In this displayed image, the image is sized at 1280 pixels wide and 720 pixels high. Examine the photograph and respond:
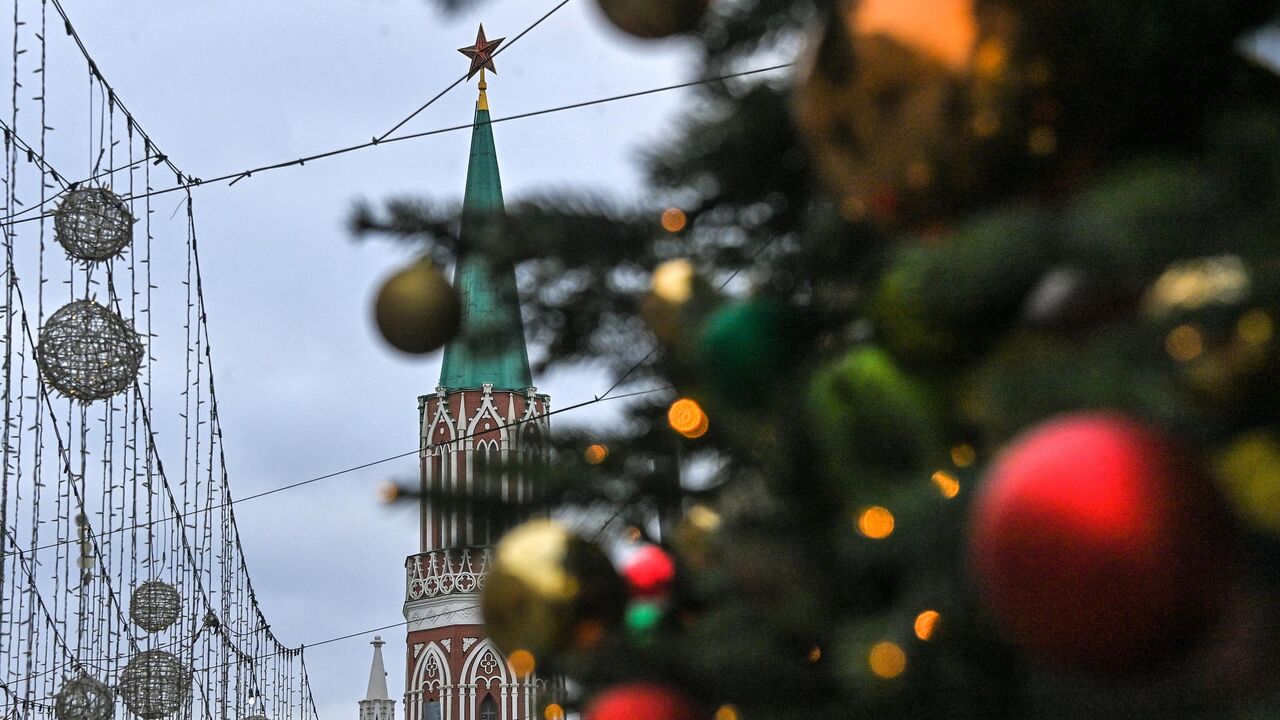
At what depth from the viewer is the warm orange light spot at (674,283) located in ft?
3.73

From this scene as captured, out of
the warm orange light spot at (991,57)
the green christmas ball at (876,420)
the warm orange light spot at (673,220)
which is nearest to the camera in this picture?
the warm orange light spot at (991,57)

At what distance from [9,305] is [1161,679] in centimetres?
611

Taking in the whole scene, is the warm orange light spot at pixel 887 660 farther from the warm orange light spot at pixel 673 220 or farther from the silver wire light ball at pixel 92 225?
the silver wire light ball at pixel 92 225

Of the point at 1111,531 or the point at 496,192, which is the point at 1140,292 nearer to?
the point at 1111,531

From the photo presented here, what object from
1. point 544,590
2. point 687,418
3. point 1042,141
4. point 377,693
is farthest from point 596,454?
point 377,693

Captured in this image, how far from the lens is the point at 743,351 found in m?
1.01

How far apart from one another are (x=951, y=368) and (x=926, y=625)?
0.52ft

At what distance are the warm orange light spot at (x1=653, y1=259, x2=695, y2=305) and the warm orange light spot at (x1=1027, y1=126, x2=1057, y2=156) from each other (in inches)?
16.0

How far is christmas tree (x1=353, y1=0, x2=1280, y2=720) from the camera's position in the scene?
0.59m

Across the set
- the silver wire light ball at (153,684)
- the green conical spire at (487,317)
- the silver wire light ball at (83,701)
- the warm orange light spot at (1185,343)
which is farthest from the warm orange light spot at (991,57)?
the silver wire light ball at (153,684)

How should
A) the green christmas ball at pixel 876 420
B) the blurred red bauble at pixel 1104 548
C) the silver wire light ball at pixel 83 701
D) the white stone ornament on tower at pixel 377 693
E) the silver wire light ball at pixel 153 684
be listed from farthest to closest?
the white stone ornament on tower at pixel 377 693, the silver wire light ball at pixel 153 684, the silver wire light ball at pixel 83 701, the green christmas ball at pixel 876 420, the blurred red bauble at pixel 1104 548

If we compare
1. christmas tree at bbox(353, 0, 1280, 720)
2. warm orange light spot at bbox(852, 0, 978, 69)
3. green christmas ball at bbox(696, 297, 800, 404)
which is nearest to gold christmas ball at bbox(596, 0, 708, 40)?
christmas tree at bbox(353, 0, 1280, 720)

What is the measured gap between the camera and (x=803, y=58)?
856mm

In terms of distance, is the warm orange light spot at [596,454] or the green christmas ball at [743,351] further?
the warm orange light spot at [596,454]
